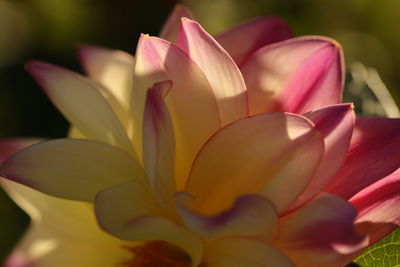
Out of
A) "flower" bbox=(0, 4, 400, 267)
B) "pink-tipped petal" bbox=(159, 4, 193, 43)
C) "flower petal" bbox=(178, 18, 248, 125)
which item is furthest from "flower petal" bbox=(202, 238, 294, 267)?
"pink-tipped petal" bbox=(159, 4, 193, 43)

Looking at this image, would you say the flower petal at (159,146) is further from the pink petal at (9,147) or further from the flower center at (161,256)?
the pink petal at (9,147)

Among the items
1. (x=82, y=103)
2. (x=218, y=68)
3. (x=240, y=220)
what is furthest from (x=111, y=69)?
(x=240, y=220)

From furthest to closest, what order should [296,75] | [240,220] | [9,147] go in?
1. [9,147]
2. [296,75]
3. [240,220]

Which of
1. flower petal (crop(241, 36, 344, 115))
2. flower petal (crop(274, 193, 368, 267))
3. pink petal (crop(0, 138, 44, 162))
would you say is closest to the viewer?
flower petal (crop(274, 193, 368, 267))

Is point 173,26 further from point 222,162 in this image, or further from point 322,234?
point 322,234

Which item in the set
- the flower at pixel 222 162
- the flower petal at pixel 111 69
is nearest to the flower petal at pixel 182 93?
the flower at pixel 222 162

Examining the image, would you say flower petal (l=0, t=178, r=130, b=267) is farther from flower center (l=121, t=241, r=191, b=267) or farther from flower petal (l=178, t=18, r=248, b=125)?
flower petal (l=178, t=18, r=248, b=125)

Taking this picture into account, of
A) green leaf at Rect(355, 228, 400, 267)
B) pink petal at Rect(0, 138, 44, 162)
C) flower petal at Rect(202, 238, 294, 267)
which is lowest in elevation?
green leaf at Rect(355, 228, 400, 267)
